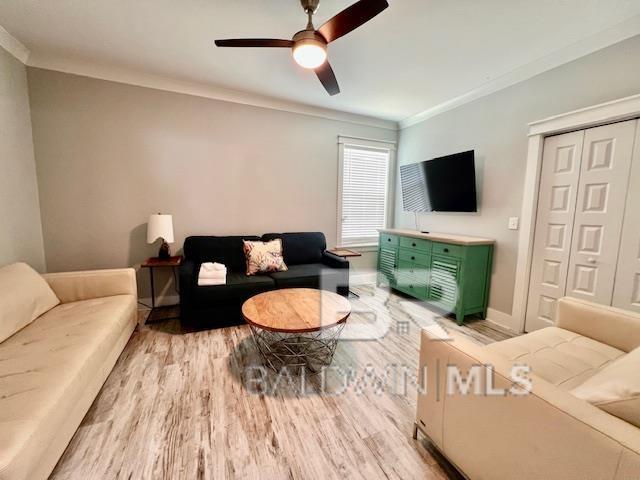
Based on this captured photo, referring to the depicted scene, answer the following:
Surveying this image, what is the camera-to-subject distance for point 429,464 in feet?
4.25

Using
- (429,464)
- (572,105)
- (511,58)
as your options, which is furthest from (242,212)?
(572,105)

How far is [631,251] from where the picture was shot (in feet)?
6.57

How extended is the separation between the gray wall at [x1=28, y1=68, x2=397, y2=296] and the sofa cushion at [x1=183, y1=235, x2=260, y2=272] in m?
0.21

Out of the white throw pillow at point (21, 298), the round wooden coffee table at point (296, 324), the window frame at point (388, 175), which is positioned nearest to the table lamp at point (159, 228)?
the white throw pillow at point (21, 298)

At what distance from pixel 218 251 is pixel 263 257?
0.57 meters

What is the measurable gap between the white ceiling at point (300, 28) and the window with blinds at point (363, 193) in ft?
3.90

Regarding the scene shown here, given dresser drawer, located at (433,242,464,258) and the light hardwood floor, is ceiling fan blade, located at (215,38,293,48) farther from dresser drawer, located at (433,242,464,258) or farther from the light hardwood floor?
dresser drawer, located at (433,242,464,258)

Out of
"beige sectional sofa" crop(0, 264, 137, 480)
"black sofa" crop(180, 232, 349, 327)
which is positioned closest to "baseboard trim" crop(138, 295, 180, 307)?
"black sofa" crop(180, 232, 349, 327)

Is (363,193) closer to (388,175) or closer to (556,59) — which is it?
(388,175)

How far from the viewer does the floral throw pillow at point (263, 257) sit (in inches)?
118

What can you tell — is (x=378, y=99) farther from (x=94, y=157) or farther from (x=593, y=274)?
(x=94, y=157)

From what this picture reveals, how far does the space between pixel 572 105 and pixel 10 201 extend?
4.95 meters

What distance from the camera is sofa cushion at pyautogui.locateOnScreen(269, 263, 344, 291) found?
2.86 meters

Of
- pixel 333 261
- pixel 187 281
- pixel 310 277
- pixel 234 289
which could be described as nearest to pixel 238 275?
pixel 234 289
